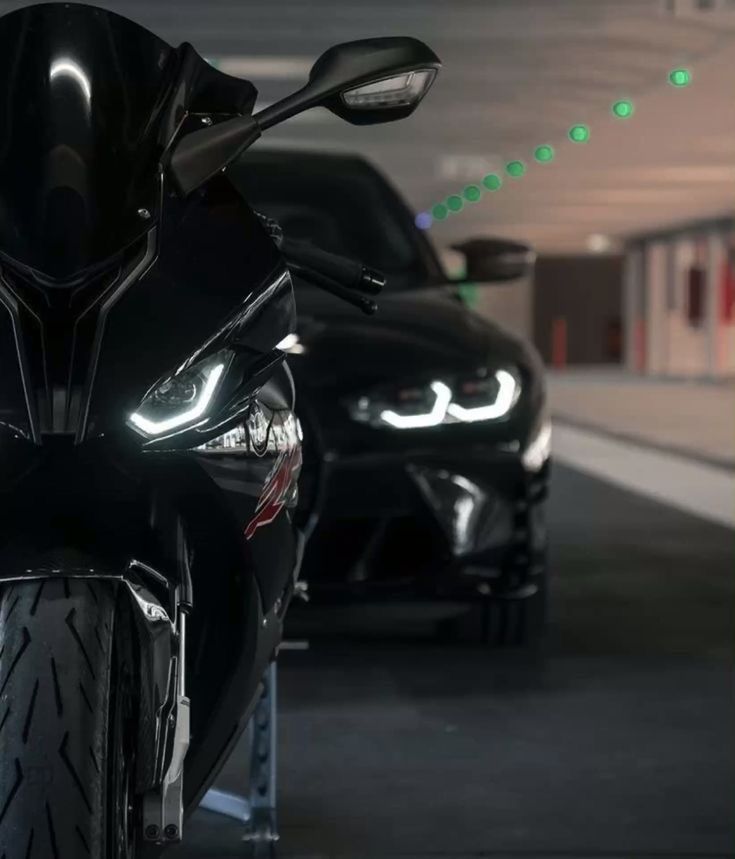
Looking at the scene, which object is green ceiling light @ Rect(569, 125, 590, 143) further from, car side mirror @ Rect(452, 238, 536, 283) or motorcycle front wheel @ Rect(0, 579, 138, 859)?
motorcycle front wheel @ Rect(0, 579, 138, 859)

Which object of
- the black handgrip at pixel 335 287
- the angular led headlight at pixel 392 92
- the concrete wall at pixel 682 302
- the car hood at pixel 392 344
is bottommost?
the concrete wall at pixel 682 302

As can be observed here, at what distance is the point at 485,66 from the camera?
61.0 feet

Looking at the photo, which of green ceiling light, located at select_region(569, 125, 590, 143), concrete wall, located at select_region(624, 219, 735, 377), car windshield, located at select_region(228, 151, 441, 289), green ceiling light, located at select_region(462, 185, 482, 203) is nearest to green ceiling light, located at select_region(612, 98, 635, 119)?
green ceiling light, located at select_region(569, 125, 590, 143)

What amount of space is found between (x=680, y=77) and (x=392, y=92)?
1624 centimetres

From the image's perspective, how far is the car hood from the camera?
17.0ft

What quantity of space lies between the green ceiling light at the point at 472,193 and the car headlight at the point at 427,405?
28.1 meters

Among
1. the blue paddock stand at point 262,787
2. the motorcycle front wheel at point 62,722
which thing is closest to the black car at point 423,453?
the blue paddock stand at point 262,787

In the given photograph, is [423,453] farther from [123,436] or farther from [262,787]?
[123,436]

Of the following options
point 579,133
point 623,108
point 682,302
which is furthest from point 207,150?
point 682,302

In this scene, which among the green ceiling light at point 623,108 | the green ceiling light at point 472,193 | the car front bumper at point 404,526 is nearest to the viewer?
the car front bumper at point 404,526

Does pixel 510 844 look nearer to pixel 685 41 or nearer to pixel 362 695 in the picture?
pixel 362 695

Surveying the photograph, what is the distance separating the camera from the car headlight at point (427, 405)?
16.9ft

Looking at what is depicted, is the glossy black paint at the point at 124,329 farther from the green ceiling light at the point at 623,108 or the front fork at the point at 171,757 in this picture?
the green ceiling light at the point at 623,108

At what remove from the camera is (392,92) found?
2637 mm
